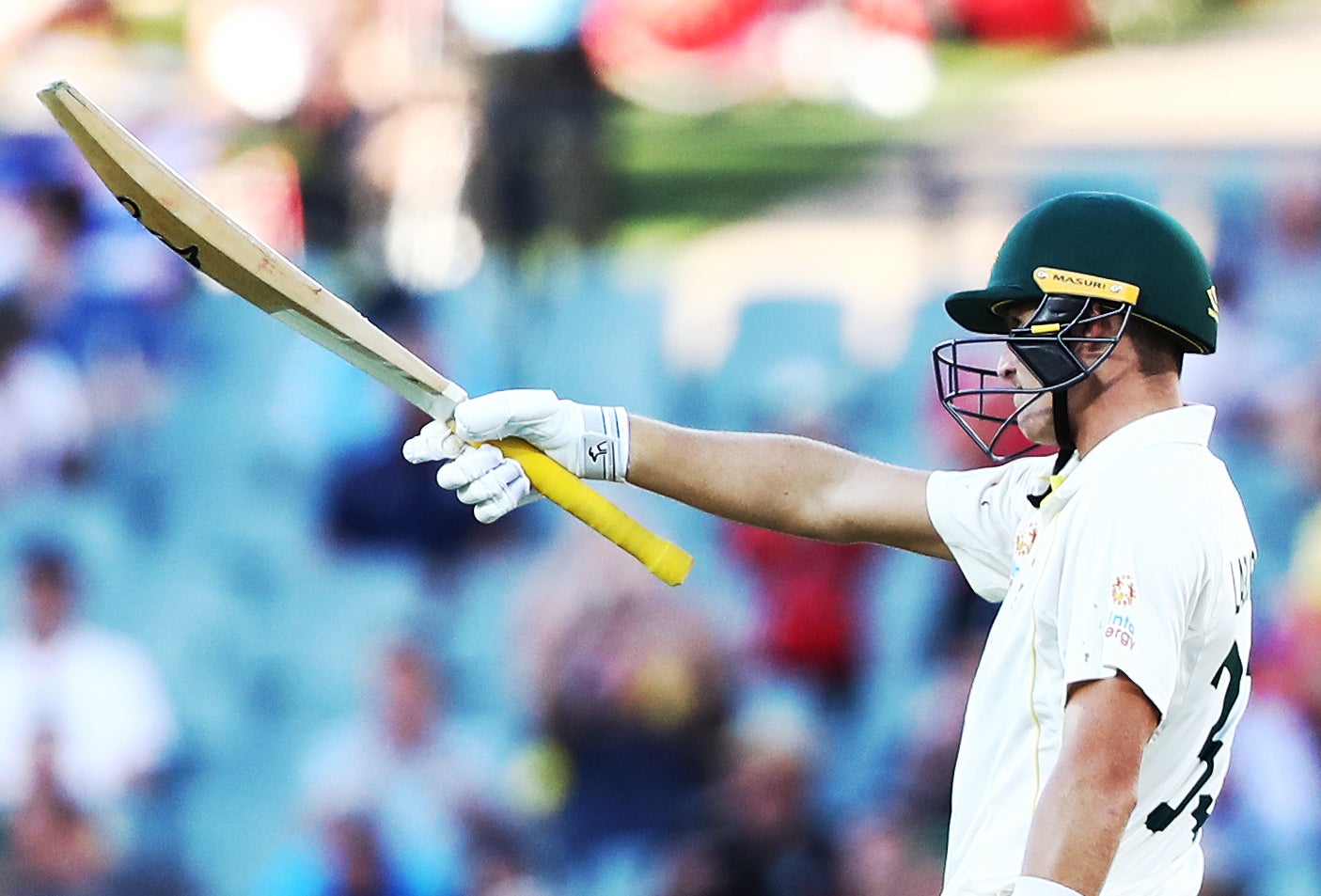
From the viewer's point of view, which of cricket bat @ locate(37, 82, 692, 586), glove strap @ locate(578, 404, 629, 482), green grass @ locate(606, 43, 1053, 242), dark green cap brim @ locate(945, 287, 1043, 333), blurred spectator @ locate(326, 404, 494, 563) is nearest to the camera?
dark green cap brim @ locate(945, 287, 1043, 333)

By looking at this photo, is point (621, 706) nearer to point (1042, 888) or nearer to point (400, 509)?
point (400, 509)

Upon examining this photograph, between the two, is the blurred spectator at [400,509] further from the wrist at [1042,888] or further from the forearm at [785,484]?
the wrist at [1042,888]

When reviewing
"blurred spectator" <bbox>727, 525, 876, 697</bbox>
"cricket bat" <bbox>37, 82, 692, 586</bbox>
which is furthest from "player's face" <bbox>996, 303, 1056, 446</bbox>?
"blurred spectator" <bbox>727, 525, 876, 697</bbox>

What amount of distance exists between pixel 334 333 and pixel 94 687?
170 inches

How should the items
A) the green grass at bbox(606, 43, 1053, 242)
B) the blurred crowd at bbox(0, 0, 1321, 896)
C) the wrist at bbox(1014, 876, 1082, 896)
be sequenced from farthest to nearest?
the green grass at bbox(606, 43, 1053, 242)
the blurred crowd at bbox(0, 0, 1321, 896)
the wrist at bbox(1014, 876, 1082, 896)

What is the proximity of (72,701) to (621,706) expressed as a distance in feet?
7.07

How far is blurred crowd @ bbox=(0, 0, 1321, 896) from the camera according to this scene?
21.9 feet

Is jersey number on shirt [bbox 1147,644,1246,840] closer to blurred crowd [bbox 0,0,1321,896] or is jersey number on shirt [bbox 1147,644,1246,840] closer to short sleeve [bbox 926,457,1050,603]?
short sleeve [bbox 926,457,1050,603]

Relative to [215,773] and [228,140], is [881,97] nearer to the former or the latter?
[228,140]

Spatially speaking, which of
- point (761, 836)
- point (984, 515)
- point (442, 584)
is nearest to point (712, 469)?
point (984, 515)

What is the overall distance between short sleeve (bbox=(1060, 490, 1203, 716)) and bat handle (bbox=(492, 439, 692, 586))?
0.79m

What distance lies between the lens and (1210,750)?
289cm

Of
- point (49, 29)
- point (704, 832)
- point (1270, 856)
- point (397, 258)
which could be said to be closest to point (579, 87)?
point (397, 258)

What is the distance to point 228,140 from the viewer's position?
24.3 ft
